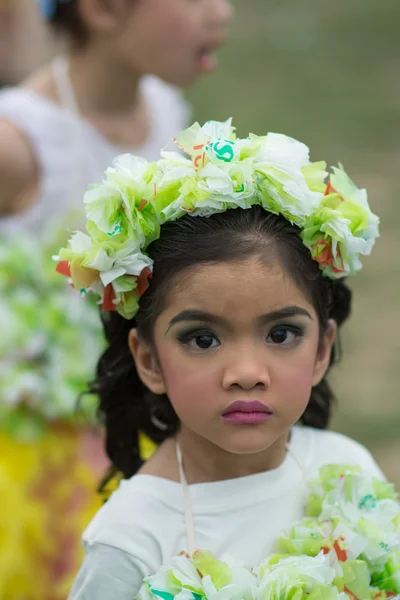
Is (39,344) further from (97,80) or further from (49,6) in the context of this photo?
(49,6)

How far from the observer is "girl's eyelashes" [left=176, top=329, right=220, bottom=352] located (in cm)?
215

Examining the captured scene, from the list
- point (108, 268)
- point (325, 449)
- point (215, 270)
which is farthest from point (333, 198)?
point (325, 449)

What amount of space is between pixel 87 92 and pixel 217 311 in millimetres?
1971

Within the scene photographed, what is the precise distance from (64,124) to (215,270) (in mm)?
1836

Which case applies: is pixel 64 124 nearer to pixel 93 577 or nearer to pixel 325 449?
pixel 325 449

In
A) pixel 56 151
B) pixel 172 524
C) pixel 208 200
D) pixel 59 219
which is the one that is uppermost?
pixel 56 151

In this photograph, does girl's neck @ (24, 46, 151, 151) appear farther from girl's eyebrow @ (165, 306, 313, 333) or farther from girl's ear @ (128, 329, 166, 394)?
girl's eyebrow @ (165, 306, 313, 333)

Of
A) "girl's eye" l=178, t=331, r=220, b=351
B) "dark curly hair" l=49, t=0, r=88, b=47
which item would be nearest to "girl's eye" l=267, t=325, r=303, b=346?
"girl's eye" l=178, t=331, r=220, b=351

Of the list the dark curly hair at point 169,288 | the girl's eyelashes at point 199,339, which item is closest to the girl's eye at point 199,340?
the girl's eyelashes at point 199,339

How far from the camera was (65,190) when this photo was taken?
3.79 meters

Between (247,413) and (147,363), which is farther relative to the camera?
(147,363)

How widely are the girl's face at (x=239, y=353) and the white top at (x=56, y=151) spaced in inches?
63.7

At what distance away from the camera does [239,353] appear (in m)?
2.12

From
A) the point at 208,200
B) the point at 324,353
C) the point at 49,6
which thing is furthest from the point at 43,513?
the point at 49,6
